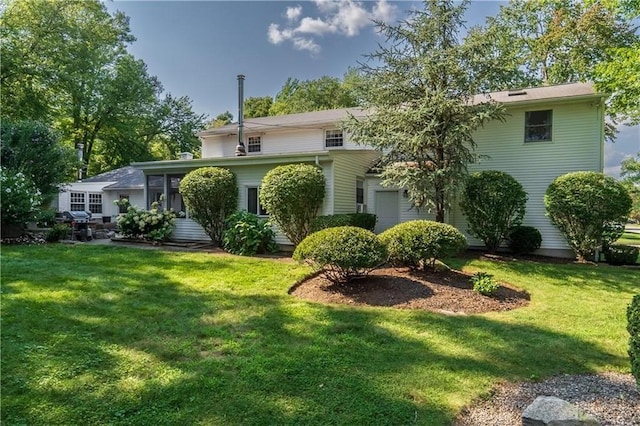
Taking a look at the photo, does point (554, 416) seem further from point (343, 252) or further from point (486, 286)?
point (486, 286)

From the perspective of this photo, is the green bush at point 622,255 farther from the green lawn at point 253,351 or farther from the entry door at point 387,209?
the entry door at point 387,209

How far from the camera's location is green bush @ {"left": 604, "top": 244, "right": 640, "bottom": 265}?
34.5ft

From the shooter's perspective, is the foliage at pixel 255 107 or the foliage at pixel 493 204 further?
the foliage at pixel 255 107

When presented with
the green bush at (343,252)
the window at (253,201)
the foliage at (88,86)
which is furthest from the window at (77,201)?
the green bush at (343,252)

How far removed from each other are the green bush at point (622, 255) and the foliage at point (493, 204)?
2.57 metres

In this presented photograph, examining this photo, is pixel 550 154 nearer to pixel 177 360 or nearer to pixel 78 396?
pixel 177 360

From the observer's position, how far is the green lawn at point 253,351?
3.04m

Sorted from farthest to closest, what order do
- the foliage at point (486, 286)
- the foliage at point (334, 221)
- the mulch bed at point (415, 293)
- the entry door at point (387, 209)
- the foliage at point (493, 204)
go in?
the entry door at point (387, 209), the foliage at point (493, 204), the foliage at point (334, 221), the foliage at point (486, 286), the mulch bed at point (415, 293)

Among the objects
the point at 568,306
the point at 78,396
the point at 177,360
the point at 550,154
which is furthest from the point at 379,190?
the point at 78,396

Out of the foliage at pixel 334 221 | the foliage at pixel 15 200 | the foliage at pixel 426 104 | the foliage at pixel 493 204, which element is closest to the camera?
the foliage at pixel 334 221

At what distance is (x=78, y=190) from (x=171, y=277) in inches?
780

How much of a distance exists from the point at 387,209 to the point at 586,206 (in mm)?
6167

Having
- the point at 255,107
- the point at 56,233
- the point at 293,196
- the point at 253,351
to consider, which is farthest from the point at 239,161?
the point at 255,107

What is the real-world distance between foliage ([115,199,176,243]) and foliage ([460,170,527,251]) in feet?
33.7
